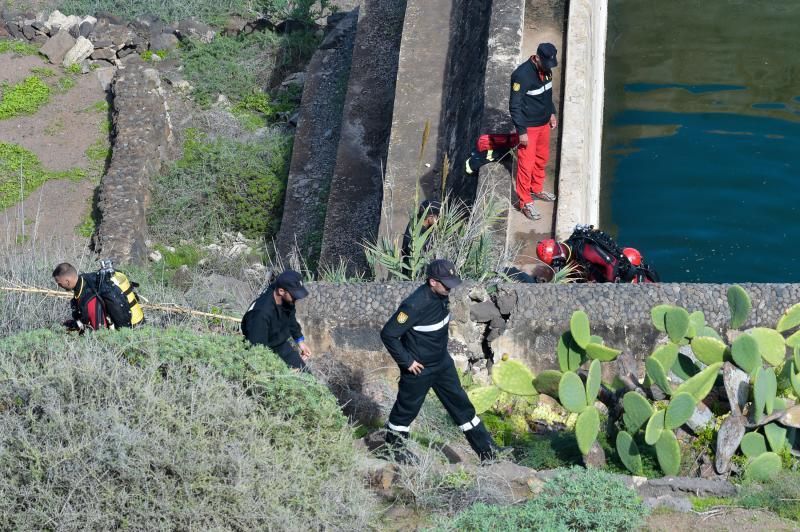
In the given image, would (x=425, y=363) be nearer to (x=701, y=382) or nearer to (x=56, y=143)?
(x=701, y=382)

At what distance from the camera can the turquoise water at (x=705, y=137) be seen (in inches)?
551

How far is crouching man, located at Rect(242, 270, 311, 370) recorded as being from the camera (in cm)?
708

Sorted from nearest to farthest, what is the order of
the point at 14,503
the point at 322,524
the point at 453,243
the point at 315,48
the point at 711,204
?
the point at 14,503
the point at 322,524
the point at 453,243
the point at 711,204
the point at 315,48

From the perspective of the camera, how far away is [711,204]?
14.7 m

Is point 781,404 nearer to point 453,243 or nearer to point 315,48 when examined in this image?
point 453,243

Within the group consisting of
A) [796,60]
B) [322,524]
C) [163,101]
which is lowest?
[322,524]

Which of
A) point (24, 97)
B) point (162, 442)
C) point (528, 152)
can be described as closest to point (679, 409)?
point (162, 442)

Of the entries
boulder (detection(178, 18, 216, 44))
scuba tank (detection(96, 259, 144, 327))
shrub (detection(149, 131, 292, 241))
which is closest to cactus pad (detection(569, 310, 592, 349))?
scuba tank (detection(96, 259, 144, 327))

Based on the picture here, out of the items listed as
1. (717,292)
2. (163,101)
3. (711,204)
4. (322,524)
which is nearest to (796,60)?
(711,204)

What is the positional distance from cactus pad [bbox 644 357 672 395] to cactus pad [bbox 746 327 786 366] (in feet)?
2.37

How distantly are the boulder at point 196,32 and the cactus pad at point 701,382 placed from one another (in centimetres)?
1265

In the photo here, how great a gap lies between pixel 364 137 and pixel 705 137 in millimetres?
5495

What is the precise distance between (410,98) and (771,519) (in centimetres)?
729

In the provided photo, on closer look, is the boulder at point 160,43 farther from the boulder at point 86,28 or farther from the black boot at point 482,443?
the black boot at point 482,443
